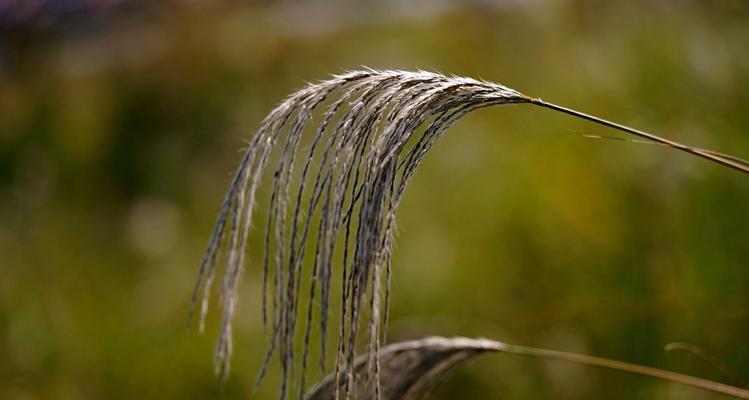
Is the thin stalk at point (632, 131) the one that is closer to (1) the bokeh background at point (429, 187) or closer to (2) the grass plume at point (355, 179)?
(2) the grass plume at point (355, 179)

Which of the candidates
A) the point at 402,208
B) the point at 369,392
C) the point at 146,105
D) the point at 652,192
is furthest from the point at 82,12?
the point at 369,392

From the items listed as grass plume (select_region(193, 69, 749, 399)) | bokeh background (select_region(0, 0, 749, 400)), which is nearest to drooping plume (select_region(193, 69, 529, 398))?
grass plume (select_region(193, 69, 749, 399))

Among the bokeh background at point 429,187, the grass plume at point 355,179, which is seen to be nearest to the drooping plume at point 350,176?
the grass plume at point 355,179

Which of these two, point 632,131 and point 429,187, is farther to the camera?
point 429,187

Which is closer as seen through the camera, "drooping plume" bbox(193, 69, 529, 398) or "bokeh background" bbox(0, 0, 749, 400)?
"drooping plume" bbox(193, 69, 529, 398)

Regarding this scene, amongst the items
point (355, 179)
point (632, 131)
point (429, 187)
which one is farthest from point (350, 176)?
point (429, 187)

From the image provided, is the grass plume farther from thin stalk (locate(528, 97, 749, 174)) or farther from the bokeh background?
the bokeh background

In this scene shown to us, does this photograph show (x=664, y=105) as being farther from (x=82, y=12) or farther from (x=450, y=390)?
(x=82, y=12)

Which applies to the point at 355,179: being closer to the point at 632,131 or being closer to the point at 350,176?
the point at 350,176
